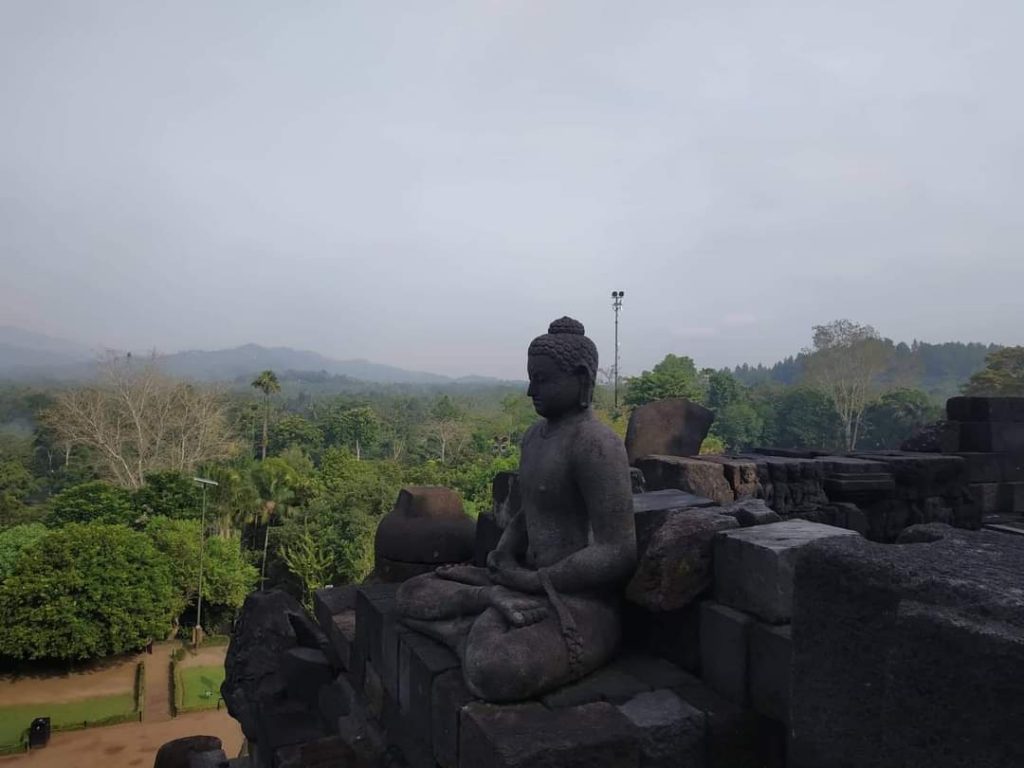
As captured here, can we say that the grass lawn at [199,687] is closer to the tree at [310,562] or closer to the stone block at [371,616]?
the tree at [310,562]

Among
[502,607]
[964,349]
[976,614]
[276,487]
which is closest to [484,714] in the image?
[502,607]

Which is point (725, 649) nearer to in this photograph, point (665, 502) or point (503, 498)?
point (665, 502)

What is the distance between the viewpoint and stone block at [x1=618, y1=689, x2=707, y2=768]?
7.27 ft

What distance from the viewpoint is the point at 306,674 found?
14.3 feet

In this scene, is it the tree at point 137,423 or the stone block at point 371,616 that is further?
the tree at point 137,423

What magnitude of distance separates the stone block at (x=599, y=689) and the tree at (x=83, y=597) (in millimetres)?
20225

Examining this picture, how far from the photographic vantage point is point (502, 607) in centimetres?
256

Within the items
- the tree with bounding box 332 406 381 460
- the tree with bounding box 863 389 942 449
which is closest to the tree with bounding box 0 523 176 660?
the tree with bounding box 332 406 381 460

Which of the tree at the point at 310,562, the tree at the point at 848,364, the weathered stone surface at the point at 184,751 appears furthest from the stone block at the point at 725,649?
the tree at the point at 848,364

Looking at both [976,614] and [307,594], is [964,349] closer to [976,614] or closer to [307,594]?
[307,594]

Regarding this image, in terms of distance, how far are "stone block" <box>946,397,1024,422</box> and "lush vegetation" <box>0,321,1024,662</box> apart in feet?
18.5

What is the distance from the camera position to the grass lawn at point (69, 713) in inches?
623

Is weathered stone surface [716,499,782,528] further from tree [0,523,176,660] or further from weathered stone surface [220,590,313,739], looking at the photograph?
tree [0,523,176,660]

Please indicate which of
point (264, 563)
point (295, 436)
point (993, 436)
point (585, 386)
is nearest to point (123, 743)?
point (264, 563)
